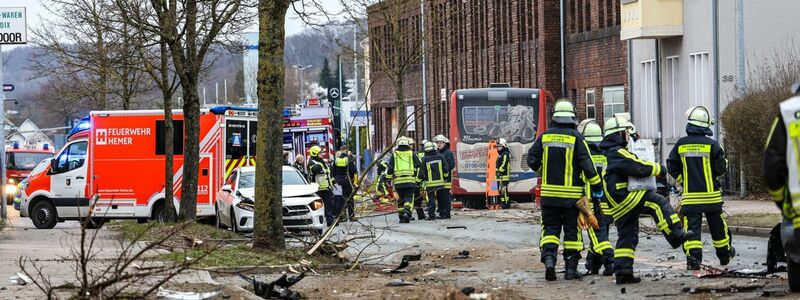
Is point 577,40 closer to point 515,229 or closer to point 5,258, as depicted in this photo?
point 515,229

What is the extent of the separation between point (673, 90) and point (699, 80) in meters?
1.88

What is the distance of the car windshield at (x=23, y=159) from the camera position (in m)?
51.0

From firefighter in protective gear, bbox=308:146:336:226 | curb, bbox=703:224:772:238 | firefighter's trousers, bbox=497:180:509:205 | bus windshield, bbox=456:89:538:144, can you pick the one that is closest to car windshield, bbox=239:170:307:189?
firefighter in protective gear, bbox=308:146:336:226

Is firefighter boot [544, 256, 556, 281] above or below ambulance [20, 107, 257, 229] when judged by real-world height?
below

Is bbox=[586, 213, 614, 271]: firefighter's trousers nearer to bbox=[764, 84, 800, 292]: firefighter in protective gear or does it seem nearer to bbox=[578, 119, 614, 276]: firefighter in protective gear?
bbox=[578, 119, 614, 276]: firefighter in protective gear

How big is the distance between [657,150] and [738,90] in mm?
8687

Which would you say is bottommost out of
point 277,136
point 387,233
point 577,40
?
point 387,233

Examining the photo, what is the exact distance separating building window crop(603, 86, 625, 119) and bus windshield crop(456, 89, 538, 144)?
7.62 meters

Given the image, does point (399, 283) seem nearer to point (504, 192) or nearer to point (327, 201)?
point (327, 201)

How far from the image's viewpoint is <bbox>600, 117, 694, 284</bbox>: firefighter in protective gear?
13141 millimetres

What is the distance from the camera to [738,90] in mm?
30094

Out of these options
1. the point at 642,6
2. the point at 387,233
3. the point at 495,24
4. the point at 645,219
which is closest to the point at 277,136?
the point at 387,233

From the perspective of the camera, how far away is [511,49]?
52875mm

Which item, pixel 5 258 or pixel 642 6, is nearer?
pixel 5 258
